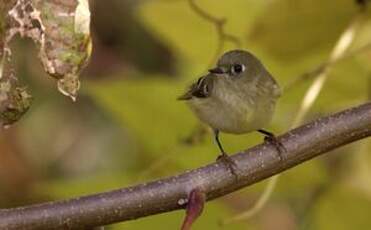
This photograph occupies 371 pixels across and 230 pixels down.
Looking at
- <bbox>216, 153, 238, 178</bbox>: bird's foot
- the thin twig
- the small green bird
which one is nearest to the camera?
<bbox>216, 153, 238, 178</bbox>: bird's foot

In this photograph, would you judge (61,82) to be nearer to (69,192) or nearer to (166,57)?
(69,192)

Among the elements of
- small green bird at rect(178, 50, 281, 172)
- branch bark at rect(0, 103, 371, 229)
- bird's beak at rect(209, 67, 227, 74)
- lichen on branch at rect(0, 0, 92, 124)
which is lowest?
branch bark at rect(0, 103, 371, 229)

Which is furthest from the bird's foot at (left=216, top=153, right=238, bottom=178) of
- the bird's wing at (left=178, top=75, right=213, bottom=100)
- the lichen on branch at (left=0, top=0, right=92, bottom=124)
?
the bird's wing at (left=178, top=75, right=213, bottom=100)

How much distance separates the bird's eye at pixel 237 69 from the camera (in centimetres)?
139

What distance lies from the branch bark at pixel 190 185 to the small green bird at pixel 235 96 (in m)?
0.17

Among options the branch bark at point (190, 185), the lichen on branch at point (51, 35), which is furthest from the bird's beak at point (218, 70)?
the lichen on branch at point (51, 35)

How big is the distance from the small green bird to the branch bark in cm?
17

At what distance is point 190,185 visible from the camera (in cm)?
96

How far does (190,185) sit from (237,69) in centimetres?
46

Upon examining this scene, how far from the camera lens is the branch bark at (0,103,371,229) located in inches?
36.6

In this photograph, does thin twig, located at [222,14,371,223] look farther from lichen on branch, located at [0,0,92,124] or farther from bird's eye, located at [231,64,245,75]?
lichen on branch, located at [0,0,92,124]

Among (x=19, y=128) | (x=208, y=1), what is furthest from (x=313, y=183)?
(x=19, y=128)

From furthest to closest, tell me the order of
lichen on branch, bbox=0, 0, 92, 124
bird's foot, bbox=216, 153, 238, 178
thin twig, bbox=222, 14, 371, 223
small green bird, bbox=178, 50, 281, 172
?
1. thin twig, bbox=222, 14, 371, 223
2. small green bird, bbox=178, 50, 281, 172
3. bird's foot, bbox=216, 153, 238, 178
4. lichen on branch, bbox=0, 0, 92, 124

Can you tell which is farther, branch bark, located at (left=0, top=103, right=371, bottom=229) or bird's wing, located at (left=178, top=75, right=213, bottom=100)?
bird's wing, located at (left=178, top=75, right=213, bottom=100)
